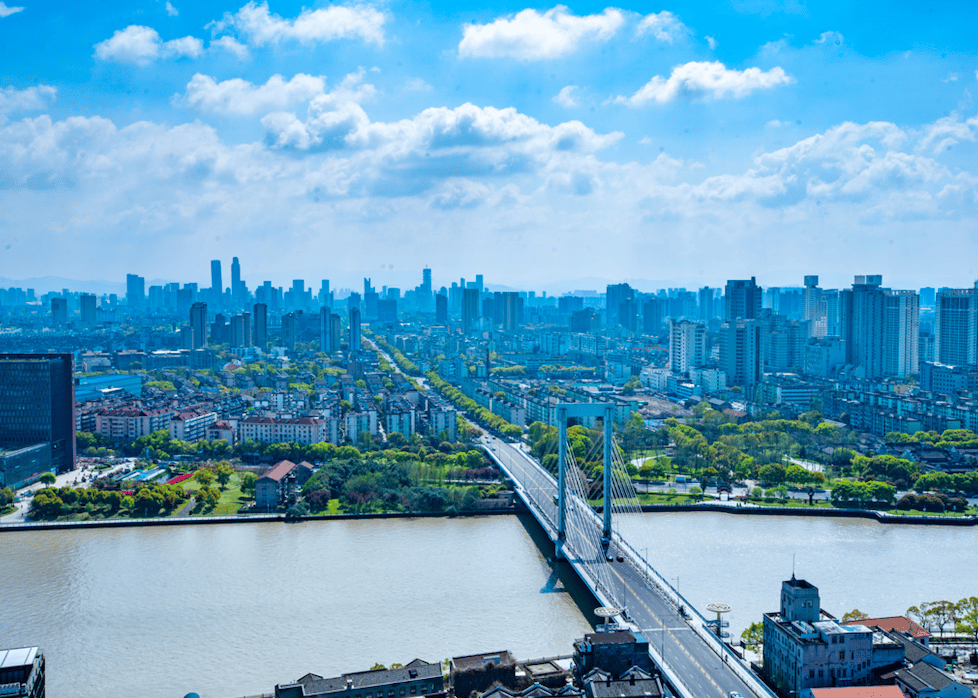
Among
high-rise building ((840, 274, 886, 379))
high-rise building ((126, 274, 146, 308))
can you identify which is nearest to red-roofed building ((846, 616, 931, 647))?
high-rise building ((840, 274, 886, 379))

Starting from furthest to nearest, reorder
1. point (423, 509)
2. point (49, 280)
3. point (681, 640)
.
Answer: point (49, 280), point (423, 509), point (681, 640)

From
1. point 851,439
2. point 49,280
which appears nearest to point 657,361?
point 851,439

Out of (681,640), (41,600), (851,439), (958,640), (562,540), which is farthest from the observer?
(851,439)

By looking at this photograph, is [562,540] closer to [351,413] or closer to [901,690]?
[901,690]

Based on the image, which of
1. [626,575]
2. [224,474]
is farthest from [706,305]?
[626,575]

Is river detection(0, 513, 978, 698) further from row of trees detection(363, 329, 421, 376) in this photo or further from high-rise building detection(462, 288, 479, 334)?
high-rise building detection(462, 288, 479, 334)

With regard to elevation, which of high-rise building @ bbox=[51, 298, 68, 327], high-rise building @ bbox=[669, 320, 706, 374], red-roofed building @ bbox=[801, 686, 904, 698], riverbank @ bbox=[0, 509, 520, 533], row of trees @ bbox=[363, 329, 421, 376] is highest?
high-rise building @ bbox=[51, 298, 68, 327]
